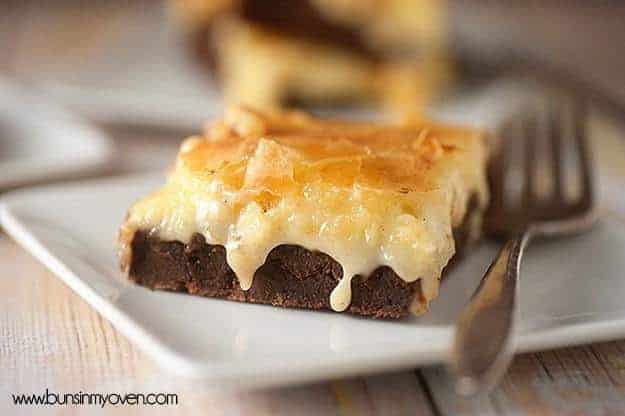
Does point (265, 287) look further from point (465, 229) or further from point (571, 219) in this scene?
point (571, 219)

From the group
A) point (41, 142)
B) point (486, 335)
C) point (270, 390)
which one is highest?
point (486, 335)

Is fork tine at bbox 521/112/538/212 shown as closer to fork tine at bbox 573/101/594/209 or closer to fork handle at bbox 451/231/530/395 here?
fork tine at bbox 573/101/594/209

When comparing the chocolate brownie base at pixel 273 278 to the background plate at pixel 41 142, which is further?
the background plate at pixel 41 142

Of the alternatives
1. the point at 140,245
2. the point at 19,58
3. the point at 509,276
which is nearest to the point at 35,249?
the point at 140,245

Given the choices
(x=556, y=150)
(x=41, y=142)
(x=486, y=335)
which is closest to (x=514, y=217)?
(x=556, y=150)

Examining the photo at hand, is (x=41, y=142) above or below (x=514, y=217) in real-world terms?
below

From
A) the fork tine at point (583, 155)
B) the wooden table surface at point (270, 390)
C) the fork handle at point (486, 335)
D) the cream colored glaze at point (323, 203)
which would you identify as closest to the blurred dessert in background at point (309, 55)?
the fork tine at point (583, 155)

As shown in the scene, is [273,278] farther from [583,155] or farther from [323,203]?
[583,155]

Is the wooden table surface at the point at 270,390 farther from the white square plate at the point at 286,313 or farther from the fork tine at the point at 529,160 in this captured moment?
the fork tine at the point at 529,160
